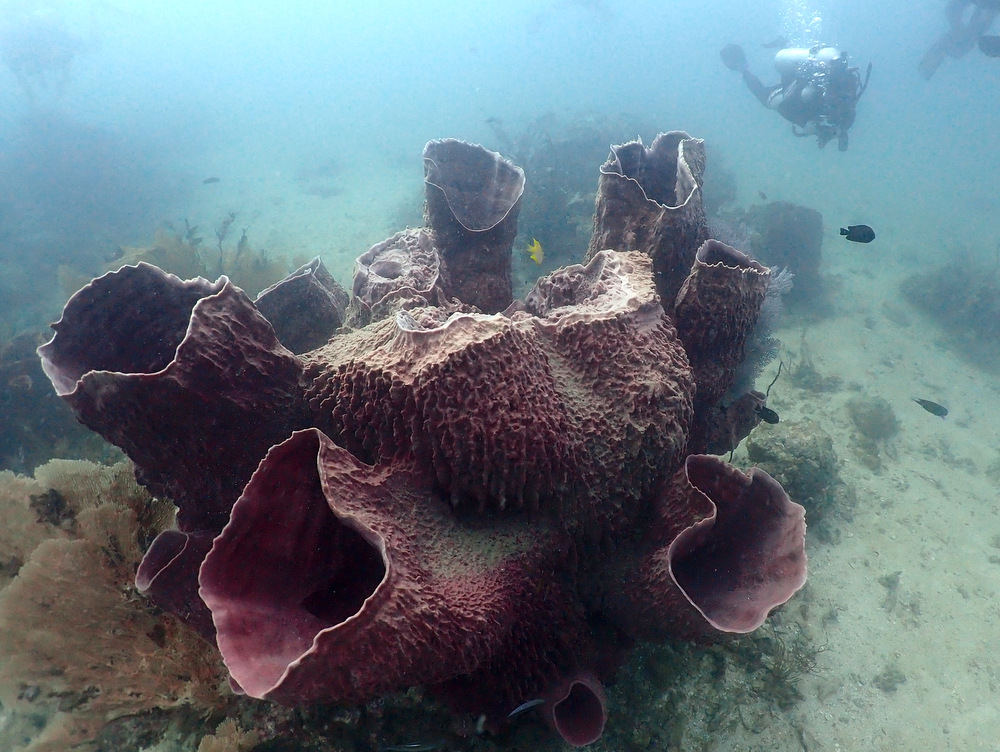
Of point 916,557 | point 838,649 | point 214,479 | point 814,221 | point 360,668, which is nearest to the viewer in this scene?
point 360,668

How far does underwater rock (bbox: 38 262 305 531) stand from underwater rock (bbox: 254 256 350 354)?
3.04 ft

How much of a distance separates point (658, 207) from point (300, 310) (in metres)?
2.69

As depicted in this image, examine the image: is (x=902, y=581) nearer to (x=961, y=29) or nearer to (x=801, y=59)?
(x=801, y=59)

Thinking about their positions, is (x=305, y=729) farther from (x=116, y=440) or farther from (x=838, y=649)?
(x=838, y=649)

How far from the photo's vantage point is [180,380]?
7.06ft

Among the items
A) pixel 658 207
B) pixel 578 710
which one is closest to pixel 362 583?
pixel 578 710

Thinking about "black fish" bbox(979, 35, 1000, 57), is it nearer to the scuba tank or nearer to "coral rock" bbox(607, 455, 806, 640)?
the scuba tank

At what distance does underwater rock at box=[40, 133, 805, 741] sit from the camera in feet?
6.30

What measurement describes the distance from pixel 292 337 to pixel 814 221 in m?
16.0

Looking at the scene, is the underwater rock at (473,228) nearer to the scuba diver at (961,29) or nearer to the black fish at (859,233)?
Answer: the black fish at (859,233)

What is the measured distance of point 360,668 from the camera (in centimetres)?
168

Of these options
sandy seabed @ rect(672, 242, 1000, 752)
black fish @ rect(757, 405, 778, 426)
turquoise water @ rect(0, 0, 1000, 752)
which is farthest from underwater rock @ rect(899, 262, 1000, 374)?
black fish @ rect(757, 405, 778, 426)

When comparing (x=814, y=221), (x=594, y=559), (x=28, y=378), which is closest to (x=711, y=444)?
(x=594, y=559)

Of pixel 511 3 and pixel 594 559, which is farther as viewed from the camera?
pixel 511 3
